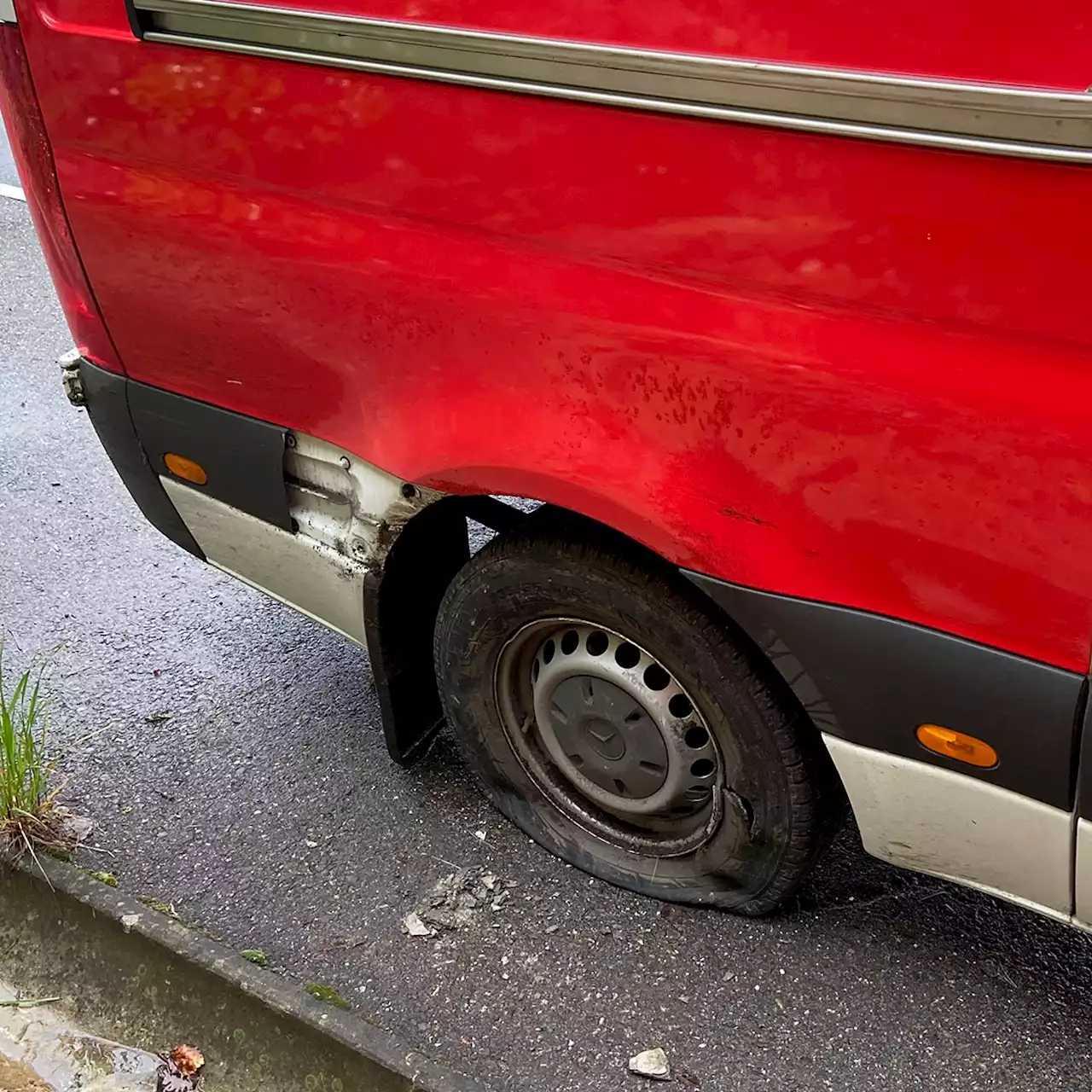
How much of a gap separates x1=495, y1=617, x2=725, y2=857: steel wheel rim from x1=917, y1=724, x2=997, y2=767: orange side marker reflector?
0.46 m

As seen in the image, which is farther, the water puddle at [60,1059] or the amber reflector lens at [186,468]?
the amber reflector lens at [186,468]

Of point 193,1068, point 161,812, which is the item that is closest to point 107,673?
point 161,812

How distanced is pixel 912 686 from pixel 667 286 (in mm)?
679

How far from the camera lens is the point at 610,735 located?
2.29m

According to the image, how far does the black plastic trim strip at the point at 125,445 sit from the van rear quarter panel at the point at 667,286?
389 millimetres

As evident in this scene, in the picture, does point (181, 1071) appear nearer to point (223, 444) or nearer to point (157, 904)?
point (157, 904)

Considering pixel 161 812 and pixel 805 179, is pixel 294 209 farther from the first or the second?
pixel 161 812

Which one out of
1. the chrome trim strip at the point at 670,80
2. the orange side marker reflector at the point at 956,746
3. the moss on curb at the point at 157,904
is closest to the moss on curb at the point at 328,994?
the moss on curb at the point at 157,904

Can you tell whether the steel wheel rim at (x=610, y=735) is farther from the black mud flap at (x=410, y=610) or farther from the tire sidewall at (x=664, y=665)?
the black mud flap at (x=410, y=610)

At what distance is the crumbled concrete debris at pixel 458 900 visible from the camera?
239 centimetres

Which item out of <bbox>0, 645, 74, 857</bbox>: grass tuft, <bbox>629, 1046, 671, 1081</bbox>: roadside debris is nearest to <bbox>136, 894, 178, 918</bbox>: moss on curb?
<bbox>0, 645, 74, 857</bbox>: grass tuft

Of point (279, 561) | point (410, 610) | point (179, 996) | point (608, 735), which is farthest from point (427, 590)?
point (179, 996)

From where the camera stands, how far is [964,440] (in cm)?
149

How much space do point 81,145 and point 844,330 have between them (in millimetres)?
1470
